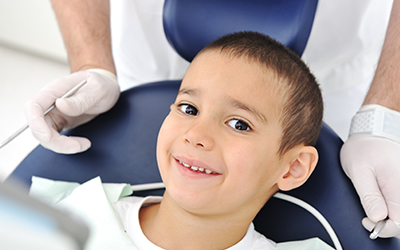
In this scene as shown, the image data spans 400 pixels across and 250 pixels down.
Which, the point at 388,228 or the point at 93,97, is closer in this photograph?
the point at 388,228

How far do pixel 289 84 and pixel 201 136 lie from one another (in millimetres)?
252

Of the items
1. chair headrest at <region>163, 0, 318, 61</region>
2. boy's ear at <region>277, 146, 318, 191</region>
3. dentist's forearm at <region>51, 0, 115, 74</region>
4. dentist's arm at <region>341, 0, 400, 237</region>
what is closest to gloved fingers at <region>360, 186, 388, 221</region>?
dentist's arm at <region>341, 0, 400, 237</region>

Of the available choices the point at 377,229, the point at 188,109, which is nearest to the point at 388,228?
the point at 377,229

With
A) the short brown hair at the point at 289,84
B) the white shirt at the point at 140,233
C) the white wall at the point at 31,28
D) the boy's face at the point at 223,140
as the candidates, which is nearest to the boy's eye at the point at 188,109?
the boy's face at the point at 223,140

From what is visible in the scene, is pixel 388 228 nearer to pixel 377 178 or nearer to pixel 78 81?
pixel 377 178

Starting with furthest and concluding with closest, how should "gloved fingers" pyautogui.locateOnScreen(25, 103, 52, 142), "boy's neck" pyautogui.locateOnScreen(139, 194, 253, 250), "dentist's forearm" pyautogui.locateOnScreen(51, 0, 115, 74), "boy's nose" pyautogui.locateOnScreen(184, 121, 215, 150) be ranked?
1. "dentist's forearm" pyautogui.locateOnScreen(51, 0, 115, 74)
2. "gloved fingers" pyautogui.locateOnScreen(25, 103, 52, 142)
3. "boy's neck" pyautogui.locateOnScreen(139, 194, 253, 250)
4. "boy's nose" pyautogui.locateOnScreen(184, 121, 215, 150)

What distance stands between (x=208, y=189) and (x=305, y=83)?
36 centimetres

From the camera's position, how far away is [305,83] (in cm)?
94

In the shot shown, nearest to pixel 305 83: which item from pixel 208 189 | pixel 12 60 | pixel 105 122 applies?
pixel 208 189

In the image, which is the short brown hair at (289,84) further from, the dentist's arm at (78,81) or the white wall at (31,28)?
the white wall at (31,28)

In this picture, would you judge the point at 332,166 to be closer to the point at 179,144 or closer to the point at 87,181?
the point at 179,144

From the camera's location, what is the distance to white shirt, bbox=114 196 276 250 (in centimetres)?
94

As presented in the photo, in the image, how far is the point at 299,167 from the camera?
95 cm

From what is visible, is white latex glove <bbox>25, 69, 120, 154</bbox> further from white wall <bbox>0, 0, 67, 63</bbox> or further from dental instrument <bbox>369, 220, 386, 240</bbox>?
white wall <bbox>0, 0, 67, 63</bbox>
